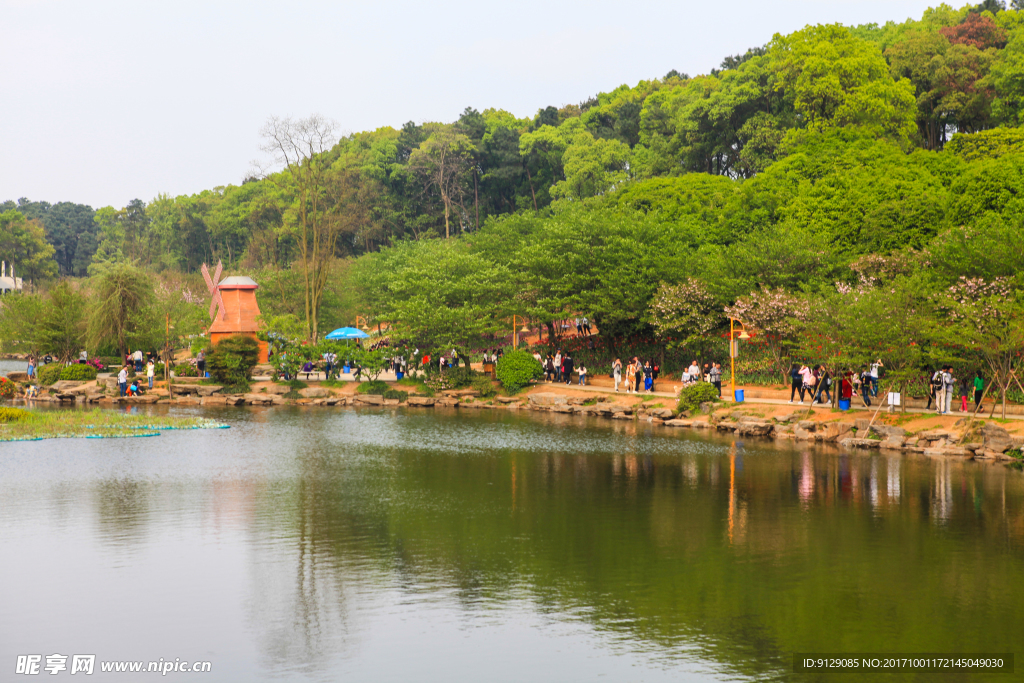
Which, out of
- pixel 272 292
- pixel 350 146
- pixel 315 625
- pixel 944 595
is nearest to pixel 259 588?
pixel 315 625

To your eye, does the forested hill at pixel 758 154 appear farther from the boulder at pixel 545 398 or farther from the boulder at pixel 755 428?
the boulder at pixel 545 398

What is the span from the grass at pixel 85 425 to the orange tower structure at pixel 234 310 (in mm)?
15437

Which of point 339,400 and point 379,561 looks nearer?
point 379,561

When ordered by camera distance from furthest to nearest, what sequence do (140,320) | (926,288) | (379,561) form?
(140,320) < (926,288) < (379,561)

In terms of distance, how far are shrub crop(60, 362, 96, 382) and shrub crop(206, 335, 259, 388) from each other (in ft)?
24.2

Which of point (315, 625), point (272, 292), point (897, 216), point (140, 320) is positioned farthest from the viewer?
point (272, 292)

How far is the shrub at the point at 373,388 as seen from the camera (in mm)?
46188

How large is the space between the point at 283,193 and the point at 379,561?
275ft

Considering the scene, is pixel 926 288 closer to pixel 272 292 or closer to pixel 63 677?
pixel 63 677

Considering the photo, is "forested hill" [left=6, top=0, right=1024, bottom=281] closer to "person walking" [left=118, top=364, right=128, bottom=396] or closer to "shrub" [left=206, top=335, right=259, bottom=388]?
"person walking" [left=118, top=364, right=128, bottom=396]

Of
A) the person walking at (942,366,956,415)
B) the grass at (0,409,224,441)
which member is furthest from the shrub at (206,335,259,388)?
the person walking at (942,366,956,415)

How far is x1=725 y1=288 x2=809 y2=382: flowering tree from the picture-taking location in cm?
3503

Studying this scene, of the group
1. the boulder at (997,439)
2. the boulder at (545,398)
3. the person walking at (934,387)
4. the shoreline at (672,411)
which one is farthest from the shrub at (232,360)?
the boulder at (997,439)

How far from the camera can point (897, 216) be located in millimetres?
43562
